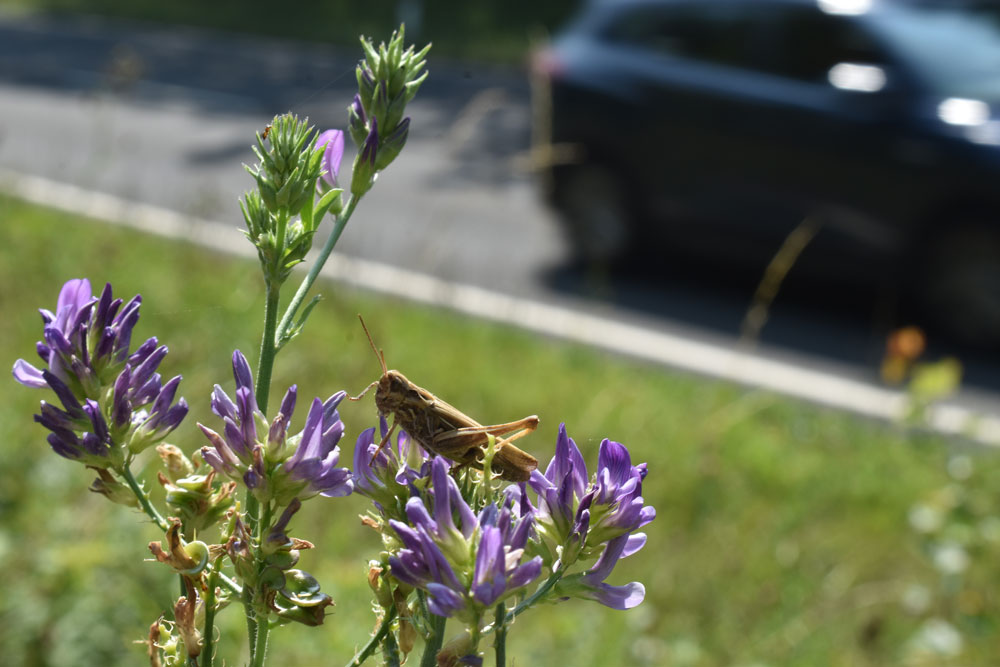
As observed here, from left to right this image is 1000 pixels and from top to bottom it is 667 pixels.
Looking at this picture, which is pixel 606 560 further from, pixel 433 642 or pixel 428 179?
pixel 428 179

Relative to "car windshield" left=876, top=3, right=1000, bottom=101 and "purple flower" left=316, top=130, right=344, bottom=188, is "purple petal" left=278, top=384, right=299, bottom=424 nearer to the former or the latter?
"purple flower" left=316, top=130, right=344, bottom=188

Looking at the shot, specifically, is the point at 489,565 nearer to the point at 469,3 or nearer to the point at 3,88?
the point at 3,88

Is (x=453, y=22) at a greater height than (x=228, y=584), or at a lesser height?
lesser

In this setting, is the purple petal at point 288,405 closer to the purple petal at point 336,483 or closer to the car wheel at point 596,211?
the purple petal at point 336,483

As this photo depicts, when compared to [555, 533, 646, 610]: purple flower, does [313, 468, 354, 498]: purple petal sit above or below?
above

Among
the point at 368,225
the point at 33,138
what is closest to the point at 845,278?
the point at 368,225

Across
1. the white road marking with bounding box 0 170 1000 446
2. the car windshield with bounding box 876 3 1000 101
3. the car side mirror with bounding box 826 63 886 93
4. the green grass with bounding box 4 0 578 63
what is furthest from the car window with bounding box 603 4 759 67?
the green grass with bounding box 4 0 578 63

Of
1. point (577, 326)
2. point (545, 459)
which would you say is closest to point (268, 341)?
point (545, 459)
